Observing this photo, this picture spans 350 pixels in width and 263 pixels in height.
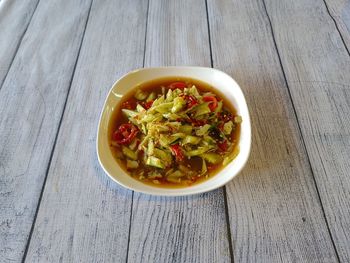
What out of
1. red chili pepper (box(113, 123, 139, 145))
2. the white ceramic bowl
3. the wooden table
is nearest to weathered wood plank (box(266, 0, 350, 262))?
the wooden table

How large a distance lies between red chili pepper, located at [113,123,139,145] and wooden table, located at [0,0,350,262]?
9 cm

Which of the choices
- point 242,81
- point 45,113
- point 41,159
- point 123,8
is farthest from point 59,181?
point 123,8

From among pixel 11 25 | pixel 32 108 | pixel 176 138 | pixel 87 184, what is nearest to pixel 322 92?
pixel 176 138

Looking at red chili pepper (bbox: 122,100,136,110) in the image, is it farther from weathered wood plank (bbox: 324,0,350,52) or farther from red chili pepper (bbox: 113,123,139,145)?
weathered wood plank (bbox: 324,0,350,52)

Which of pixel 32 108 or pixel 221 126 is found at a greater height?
pixel 32 108

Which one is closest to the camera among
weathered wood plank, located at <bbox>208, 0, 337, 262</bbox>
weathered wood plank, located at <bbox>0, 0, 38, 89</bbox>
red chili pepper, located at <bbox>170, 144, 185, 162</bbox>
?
weathered wood plank, located at <bbox>208, 0, 337, 262</bbox>

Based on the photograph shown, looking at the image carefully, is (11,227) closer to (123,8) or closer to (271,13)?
(123,8)

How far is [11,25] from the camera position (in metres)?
1.25

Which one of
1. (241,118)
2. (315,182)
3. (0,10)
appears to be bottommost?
(315,182)

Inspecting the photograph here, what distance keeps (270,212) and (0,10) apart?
1.24 meters

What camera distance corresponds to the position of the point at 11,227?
77 cm

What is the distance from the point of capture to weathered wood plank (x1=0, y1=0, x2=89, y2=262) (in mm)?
789

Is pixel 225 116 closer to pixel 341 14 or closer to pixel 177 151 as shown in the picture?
pixel 177 151

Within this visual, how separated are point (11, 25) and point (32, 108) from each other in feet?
1.49
